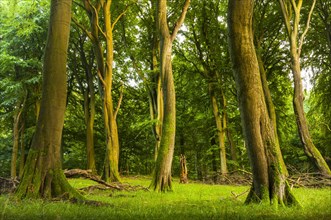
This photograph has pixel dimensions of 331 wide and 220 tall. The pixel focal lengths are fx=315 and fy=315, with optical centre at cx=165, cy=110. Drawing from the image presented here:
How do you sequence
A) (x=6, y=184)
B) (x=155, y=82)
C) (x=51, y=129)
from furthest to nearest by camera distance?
(x=155, y=82) → (x=6, y=184) → (x=51, y=129)

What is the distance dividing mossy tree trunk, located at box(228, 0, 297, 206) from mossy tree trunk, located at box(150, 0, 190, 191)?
432 cm

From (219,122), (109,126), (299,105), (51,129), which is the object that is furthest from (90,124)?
(51,129)

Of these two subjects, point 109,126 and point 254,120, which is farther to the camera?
point 109,126

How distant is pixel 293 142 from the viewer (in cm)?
2452

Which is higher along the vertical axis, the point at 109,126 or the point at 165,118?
the point at 109,126

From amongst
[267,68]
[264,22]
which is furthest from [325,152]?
[264,22]

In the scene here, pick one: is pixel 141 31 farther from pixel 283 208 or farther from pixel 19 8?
pixel 283 208

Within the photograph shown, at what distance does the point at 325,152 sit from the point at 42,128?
20356 mm

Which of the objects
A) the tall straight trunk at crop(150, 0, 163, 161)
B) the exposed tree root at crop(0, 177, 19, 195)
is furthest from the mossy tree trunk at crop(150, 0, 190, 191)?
the tall straight trunk at crop(150, 0, 163, 161)

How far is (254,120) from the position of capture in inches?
246

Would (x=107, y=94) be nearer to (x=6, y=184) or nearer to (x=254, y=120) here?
(x=6, y=184)

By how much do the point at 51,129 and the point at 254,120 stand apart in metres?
4.43

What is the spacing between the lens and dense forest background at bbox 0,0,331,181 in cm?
1895

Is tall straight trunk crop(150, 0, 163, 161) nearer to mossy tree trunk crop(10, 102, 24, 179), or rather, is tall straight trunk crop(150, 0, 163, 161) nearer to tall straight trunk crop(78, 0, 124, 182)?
tall straight trunk crop(78, 0, 124, 182)
